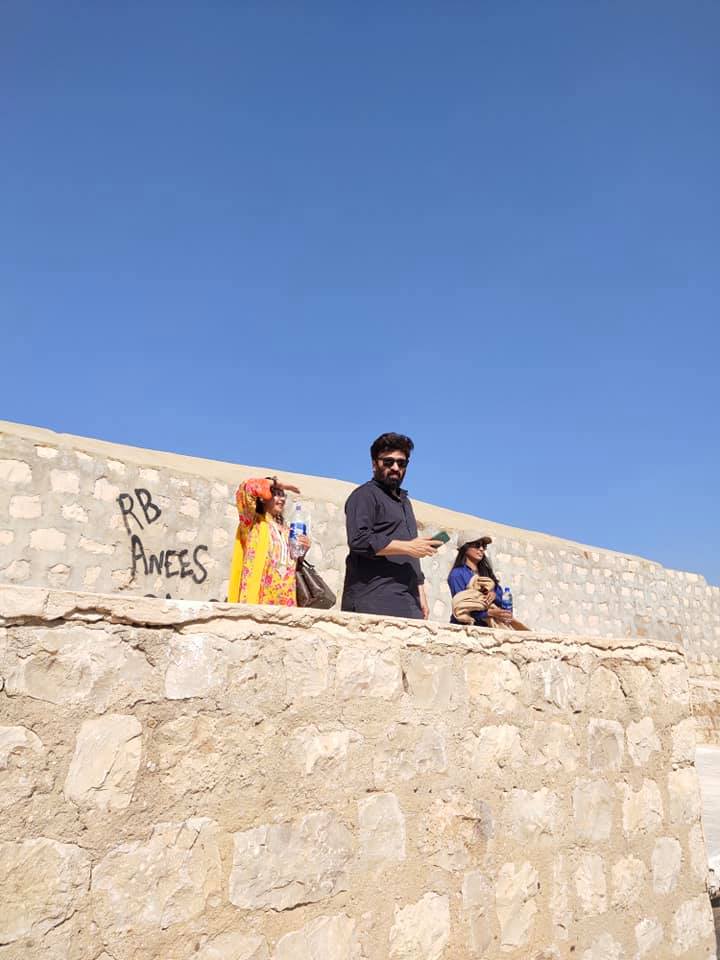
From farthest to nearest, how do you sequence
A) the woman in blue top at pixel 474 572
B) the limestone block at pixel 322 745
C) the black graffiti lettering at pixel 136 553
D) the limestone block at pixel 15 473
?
the black graffiti lettering at pixel 136 553, the limestone block at pixel 15 473, the woman in blue top at pixel 474 572, the limestone block at pixel 322 745

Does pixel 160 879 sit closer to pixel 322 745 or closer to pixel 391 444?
pixel 322 745

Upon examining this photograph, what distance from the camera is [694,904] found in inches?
122

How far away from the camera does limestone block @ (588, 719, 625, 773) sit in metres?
2.85

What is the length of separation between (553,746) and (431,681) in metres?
0.64

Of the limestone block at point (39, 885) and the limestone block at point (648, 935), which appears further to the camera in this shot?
the limestone block at point (648, 935)

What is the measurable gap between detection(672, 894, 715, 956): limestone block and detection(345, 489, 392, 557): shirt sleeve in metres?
1.89

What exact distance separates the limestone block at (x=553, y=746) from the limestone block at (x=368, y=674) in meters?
0.66

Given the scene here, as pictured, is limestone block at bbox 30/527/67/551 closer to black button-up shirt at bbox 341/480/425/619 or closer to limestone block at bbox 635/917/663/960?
black button-up shirt at bbox 341/480/425/619

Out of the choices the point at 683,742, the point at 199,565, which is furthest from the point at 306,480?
the point at 683,742

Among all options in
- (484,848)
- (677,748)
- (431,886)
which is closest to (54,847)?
(431,886)

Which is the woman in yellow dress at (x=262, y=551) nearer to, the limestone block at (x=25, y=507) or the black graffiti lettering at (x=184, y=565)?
the limestone block at (x=25, y=507)

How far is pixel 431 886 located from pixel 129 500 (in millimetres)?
4814

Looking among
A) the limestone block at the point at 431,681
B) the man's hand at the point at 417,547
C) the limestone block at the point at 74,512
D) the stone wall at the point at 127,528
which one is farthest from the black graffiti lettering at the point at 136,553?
the limestone block at the point at 431,681

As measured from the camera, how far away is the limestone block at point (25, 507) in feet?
18.8
